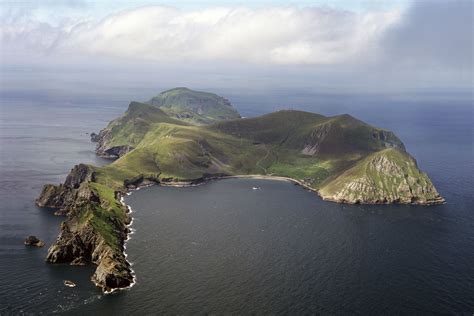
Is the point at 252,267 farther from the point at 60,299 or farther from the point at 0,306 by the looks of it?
the point at 0,306

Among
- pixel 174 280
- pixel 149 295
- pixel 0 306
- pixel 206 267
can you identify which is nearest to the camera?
pixel 0 306

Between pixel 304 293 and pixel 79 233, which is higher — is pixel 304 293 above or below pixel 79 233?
below

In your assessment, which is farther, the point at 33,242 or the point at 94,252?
the point at 33,242

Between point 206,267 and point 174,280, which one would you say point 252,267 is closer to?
point 206,267

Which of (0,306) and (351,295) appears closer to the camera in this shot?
(0,306)

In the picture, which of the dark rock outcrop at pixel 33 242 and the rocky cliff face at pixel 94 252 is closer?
the rocky cliff face at pixel 94 252

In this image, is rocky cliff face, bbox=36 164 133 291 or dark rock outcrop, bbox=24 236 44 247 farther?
dark rock outcrop, bbox=24 236 44 247

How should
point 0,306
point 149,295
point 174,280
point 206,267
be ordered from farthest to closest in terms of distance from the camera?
1. point 206,267
2. point 174,280
3. point 149,295
4. point 0,306

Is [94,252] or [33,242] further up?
[33,242]

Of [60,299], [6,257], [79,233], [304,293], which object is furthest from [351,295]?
[6,257]
